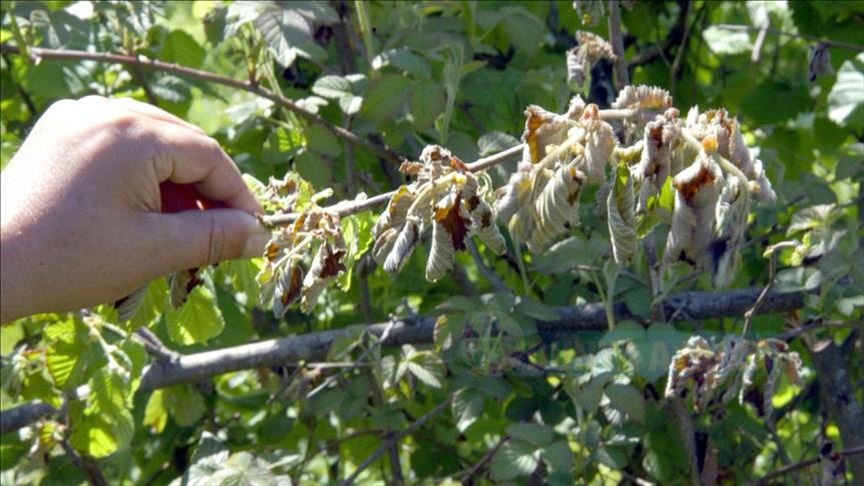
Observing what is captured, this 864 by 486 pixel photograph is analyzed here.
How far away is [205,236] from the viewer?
1.48 metres

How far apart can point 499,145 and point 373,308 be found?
80 cm

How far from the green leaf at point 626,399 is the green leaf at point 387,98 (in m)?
0.63

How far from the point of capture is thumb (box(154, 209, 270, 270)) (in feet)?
4.79

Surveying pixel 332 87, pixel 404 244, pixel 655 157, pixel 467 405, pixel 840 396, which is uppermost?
pixel 655 157

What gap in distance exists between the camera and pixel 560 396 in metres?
2.57

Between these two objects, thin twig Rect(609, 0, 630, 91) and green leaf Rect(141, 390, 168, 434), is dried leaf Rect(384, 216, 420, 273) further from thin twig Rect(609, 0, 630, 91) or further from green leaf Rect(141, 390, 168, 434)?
green leaf Rect(141, 390, 168, 434)

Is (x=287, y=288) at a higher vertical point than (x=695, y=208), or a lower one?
lower

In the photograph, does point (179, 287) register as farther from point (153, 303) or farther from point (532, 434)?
point (532, 434)

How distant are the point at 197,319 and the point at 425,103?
563 millimetres

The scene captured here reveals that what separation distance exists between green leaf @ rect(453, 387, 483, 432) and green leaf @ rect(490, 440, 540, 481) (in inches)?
3.1

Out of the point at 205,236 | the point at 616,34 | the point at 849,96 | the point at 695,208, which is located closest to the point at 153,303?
the point at 205,236

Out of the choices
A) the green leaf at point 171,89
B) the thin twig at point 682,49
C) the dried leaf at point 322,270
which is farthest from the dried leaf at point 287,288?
the thin twig at point 682,49

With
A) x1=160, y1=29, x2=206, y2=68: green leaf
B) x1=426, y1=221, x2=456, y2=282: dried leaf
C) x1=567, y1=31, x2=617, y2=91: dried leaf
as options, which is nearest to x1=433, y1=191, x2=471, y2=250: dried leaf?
x1=426, y1=221, x2=456, y2=282: dried leaf

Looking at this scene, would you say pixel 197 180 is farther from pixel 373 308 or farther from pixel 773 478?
pixel 373 308
